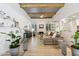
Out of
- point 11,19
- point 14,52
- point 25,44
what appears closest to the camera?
point 14,52

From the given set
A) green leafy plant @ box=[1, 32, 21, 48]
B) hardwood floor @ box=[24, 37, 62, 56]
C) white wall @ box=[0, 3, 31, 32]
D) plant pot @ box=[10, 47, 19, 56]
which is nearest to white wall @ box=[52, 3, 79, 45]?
hardwood floor @ box=[24, 37, 62, 56]

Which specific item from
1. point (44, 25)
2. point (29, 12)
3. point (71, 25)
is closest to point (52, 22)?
point (44, 25)

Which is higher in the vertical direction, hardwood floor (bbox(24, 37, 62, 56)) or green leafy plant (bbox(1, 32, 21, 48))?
green leafy plant (bbox(1, 32, 21, 48))

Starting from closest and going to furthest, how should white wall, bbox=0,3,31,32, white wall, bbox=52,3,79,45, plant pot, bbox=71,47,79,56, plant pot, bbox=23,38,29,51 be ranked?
1. plant pot, bbox=71,47,79,56
2. white wall, bbox=0,3,31,32
3. white wall, bbox=52,3,79,45
4. plant pot, bbox=23,38,29,51

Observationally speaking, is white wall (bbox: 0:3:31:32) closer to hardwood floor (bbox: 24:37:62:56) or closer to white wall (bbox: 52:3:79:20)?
hardwood floor (bbox: 24:37:62:56)

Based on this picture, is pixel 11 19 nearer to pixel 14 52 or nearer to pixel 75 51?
pixel 14 52

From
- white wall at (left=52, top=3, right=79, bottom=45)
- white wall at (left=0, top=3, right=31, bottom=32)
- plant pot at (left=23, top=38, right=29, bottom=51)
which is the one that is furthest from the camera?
plant pot at (left=23, top=38, right=29, bottom=51)

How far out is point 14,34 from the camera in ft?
14.4

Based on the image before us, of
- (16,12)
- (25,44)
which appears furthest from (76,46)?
(16,12)

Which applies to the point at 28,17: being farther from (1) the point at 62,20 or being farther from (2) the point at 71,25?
(2) the point at 71,25

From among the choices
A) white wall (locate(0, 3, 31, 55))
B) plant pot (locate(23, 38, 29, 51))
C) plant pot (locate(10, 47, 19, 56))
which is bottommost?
plant pot (locate(10, 47, 19, 56))

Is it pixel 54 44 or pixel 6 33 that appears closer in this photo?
pixel 6 33

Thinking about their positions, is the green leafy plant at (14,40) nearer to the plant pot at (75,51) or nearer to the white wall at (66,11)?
the white wall at (66,11)

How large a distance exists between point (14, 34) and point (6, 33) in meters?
0.27
